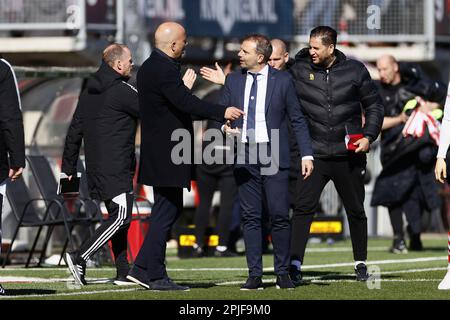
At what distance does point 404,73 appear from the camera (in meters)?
19.7

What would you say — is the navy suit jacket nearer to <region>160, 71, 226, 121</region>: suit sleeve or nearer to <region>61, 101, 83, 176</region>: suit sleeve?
<region>160, 71, 226, 121</region>: suit sleeve

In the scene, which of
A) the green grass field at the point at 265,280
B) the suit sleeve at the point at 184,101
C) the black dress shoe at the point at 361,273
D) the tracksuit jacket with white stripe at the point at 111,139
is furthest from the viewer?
the black dress shoe at the point at 361,273

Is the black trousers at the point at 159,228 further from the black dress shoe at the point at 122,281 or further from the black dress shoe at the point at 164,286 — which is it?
the black dress shoe at the point at 122,281

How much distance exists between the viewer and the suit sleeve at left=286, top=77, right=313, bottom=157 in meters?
13.0

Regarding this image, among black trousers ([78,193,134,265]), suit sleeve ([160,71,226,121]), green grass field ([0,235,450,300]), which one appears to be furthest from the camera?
black trousers ([78,193,134,265])

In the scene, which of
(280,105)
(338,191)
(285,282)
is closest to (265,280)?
(338,191)

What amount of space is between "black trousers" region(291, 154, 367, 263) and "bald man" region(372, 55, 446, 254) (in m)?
5.22

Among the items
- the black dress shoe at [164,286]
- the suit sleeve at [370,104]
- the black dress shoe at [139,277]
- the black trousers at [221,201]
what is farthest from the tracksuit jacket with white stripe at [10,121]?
the black trousers at [221,201]

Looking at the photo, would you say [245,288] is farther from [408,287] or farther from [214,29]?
[214,29]

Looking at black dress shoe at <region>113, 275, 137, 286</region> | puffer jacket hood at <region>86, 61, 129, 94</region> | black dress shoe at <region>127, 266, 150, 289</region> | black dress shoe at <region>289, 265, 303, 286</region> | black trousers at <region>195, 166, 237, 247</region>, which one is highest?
puffer jacket hood at <region>86, 61, 129, 94</region>

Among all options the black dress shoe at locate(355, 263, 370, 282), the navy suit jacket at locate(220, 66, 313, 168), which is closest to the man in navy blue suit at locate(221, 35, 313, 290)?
the navy suit jacket at locate(220, 66, 313, 168)

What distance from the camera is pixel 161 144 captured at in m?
12.7

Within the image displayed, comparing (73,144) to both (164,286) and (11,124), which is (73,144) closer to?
(11,124)

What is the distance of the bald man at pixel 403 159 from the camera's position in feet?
63.9
